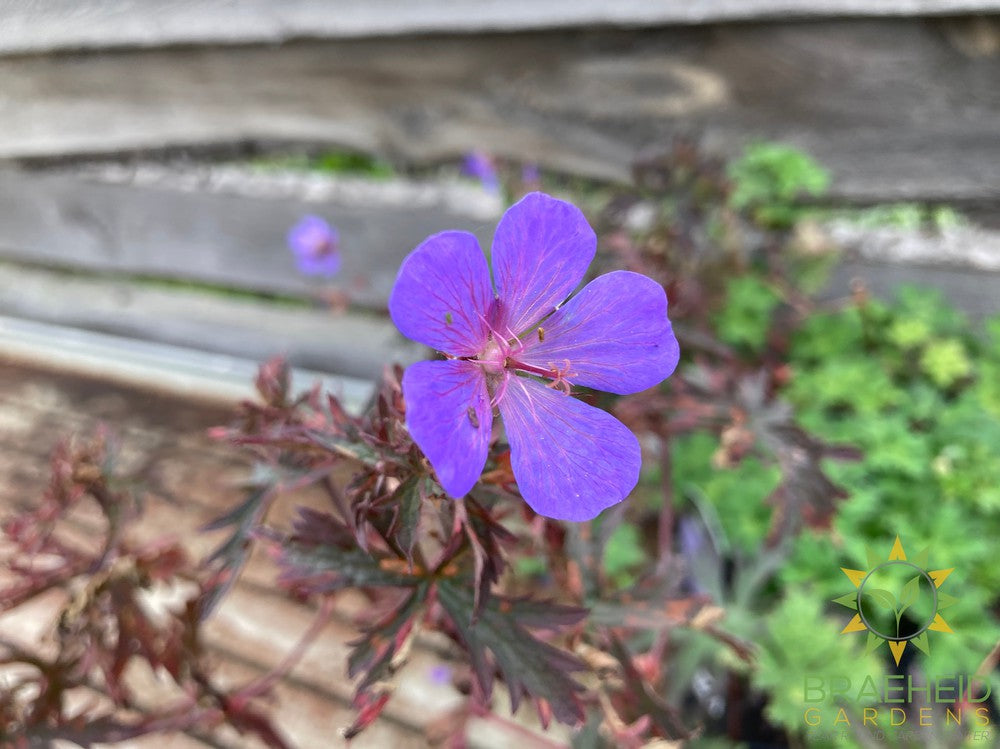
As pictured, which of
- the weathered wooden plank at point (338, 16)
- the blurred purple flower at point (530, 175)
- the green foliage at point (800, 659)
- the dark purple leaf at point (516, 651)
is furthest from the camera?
the blurred purple flower at point (530, 175)

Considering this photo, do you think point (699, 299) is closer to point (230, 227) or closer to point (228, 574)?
point (228, 574)

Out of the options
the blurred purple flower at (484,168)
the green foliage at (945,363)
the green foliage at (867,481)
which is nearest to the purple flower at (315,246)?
the blurred purple flower at (484,168)

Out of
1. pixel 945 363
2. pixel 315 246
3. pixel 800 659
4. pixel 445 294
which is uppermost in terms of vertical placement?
pixel 445 294

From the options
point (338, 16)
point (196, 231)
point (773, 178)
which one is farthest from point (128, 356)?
point (773, 178)

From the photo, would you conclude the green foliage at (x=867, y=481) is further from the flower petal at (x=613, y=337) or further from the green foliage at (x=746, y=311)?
the flower petal at (x=613, y=337)

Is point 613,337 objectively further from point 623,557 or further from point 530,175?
point 530,175

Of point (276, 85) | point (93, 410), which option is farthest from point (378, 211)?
point (93, 410)

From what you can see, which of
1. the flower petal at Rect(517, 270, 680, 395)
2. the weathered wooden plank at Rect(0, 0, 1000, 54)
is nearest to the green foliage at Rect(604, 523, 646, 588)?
the flower petal at Rect(517, 270, 680, 395)

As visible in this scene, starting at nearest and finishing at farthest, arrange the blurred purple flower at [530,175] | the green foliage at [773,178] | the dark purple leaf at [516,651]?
1. the dark purple leaf at [516,651]
2. the green foliage at [773,178]
3. the blurred purple flower at [530,175]
